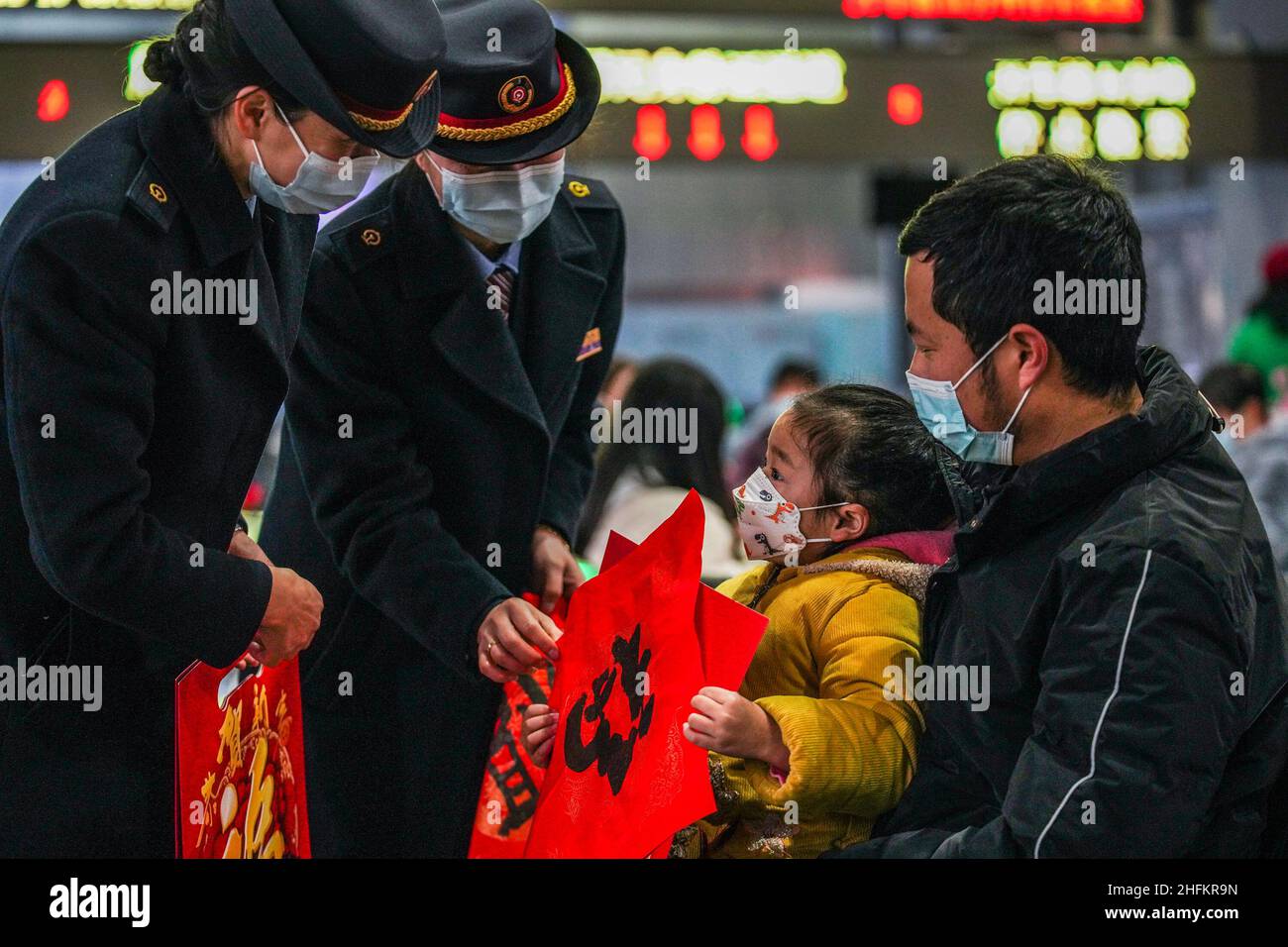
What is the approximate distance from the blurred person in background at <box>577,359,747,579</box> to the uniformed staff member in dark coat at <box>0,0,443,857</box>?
176cm

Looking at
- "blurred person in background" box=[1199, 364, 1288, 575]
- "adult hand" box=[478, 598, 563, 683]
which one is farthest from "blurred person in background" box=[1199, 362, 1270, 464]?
"adult hand" box=[478, 598, 563, 683]

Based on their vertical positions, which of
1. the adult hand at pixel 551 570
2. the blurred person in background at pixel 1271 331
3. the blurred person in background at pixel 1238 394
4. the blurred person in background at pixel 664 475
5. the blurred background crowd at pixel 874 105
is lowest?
the adult hand at pixel 551 570

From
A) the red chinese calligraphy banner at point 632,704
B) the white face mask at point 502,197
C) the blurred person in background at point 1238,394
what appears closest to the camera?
the red chinese calligraphy banner at point 632,704

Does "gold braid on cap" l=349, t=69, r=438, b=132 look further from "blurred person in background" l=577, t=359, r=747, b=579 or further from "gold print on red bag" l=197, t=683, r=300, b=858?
"blurred person in background" l=577, t=359, r=747, b=579

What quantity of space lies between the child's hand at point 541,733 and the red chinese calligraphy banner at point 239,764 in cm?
31

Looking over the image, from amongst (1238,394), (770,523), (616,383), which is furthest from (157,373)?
(1238,394)

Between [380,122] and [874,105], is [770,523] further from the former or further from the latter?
[874,105]

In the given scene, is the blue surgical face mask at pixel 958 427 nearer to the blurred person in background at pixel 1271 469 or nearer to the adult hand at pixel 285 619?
the adult hand at pixel 285 619

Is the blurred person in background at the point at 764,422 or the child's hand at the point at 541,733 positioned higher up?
the blurred person in background at the point at 764,422

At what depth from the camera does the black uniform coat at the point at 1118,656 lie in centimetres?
142

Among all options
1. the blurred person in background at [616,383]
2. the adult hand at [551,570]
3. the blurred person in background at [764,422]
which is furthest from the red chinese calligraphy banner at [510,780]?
the blurred person in background at [764,422]

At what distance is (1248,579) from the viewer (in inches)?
59.6

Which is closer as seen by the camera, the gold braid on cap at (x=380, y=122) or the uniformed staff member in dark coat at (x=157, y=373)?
the uniformed staff member in dark coat at (x=157, y=373)

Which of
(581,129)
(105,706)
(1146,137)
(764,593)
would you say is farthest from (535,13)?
(1146,137)
